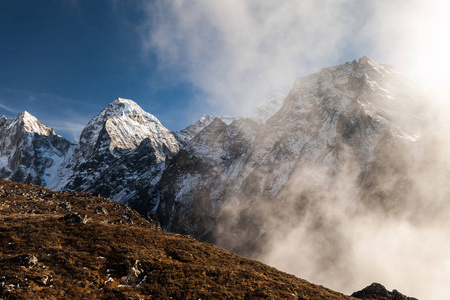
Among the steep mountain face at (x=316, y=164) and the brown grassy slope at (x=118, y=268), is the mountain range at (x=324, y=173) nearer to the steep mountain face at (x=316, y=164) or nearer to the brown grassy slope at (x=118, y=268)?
the steep mountain face at (x=316, y=164)

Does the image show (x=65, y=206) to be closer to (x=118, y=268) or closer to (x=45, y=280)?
(x=118, y=268)

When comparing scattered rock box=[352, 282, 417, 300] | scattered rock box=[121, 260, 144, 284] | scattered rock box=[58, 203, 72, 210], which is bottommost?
scattered rock box=[121, 260, 144, 284]

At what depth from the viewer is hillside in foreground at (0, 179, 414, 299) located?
76.1ft

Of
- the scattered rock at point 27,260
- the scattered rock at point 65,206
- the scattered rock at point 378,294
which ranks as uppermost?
the scattered rock at point 378,294

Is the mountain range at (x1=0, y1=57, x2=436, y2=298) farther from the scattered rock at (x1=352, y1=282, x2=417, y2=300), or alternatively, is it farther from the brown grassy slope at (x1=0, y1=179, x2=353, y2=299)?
the brown grassy slope at (x1=0, y1=179, x2=353, y2=299)

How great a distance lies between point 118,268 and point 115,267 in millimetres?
413

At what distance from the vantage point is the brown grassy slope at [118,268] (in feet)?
75.9

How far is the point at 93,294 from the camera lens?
2306cm

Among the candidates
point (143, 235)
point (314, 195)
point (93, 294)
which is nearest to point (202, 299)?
point (93, 294)

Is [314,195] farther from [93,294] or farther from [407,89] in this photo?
[93,294]

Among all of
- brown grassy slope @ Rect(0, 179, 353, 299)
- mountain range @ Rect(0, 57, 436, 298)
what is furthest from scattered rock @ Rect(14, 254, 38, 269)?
mountain range @ Rect(0, 57, 436, 298)

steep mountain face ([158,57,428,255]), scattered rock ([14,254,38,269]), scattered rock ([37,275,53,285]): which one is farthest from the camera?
steep mountain face ([158,57,428,255])

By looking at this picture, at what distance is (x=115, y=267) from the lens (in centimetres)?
2748

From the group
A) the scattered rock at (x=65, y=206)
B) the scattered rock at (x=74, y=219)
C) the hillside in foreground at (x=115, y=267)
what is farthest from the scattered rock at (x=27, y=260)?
the scattered rock at (x=65, y=206)
